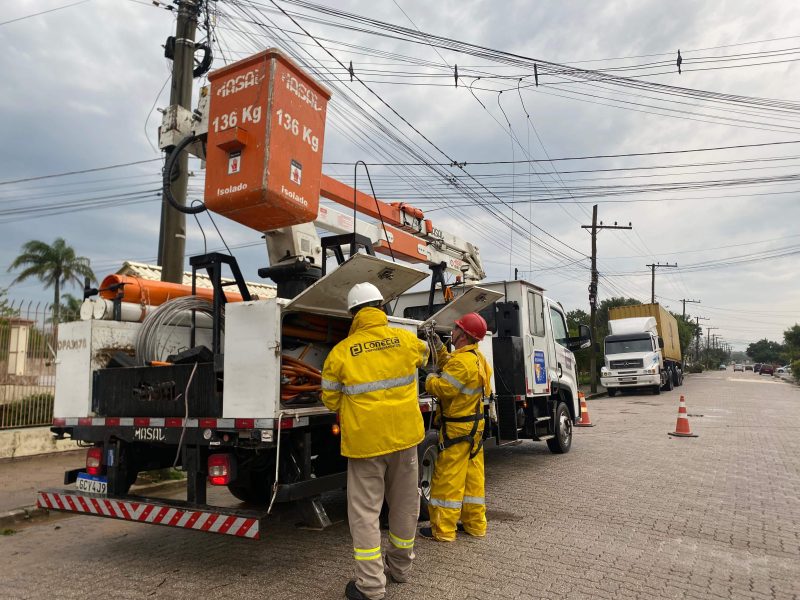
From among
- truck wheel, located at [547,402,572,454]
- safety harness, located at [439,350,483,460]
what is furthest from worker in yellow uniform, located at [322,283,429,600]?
truck wheel, located at [547,402,572,454]

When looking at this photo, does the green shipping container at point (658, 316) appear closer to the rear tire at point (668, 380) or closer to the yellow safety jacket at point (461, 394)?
the rear tire at point (668, 380)

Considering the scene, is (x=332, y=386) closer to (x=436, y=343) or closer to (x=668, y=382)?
(x=436, y=343)

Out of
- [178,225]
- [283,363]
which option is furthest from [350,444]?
[178,225]

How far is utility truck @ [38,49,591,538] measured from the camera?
13.2 ft

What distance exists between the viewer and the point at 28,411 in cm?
902

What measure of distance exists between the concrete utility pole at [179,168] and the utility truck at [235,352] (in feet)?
7.61

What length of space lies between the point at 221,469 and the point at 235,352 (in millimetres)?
795

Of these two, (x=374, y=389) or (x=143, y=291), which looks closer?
(x=374, y=389)

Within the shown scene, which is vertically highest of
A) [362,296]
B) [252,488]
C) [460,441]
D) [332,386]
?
[362,296]

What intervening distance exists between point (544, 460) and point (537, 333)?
196 centimetres

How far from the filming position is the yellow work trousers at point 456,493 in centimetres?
486

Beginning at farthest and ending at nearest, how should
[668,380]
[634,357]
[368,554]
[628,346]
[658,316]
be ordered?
[668,380] → [658,316] → [628,346] → [634,357] → [368,554]

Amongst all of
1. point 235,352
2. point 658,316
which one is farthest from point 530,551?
point 658,316

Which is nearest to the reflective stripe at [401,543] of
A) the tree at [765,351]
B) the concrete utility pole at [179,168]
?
the concrete utility pole at [179,168]
